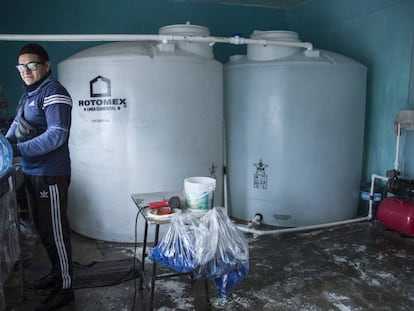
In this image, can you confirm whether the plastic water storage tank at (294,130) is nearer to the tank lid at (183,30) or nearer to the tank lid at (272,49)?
the tank lid at (272,49)

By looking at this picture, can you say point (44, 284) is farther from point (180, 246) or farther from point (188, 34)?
point (188, 34)

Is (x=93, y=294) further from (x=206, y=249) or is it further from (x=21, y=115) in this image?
(x=21, y=115)

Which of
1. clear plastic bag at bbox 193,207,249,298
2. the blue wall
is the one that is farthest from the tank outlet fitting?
clear plastic bag at bbox 193,207,249,298

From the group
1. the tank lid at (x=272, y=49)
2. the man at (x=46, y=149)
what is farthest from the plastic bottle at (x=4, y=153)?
the tank lid at (x=272, y=49)

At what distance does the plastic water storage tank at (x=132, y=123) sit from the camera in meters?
2.88

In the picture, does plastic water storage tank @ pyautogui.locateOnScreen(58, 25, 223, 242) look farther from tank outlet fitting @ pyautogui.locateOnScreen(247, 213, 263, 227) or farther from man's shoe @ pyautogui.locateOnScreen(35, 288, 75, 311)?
man's shoe @ pyautogui.locateOnScreen(35, 288, 75, 311)

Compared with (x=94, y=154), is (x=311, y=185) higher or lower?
lower

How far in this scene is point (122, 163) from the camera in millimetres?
2955

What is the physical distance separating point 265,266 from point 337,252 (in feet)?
2.14

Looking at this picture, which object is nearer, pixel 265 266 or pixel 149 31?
pixel 265 266

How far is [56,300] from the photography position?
2.08 meters

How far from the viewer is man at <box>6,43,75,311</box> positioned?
189 centimetres

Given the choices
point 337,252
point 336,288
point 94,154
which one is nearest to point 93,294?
point 94,154

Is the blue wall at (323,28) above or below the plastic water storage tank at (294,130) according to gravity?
above
